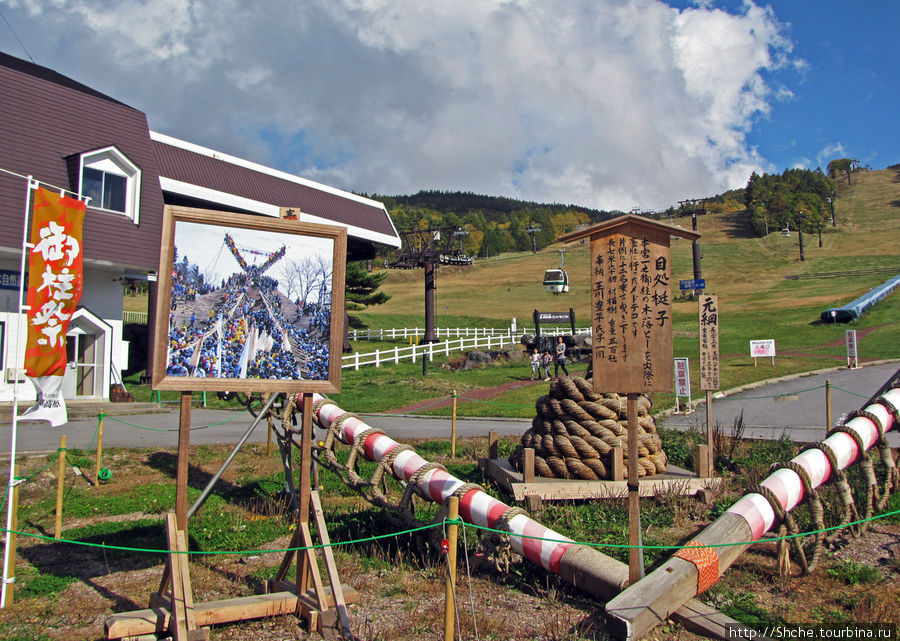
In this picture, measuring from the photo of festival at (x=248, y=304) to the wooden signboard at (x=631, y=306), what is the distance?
89.9 inches

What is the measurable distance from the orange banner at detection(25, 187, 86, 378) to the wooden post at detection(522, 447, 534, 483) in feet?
17.6

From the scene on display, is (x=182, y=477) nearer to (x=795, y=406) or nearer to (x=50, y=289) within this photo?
(x=50, y=289)

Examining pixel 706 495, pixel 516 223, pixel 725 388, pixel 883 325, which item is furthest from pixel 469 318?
pixel 516 223

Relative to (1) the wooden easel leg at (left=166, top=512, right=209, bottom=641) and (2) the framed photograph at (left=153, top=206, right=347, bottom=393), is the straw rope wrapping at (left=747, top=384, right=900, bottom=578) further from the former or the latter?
(1) the wooden easel leg at (left=166, top=512, right=209, bottom=641)

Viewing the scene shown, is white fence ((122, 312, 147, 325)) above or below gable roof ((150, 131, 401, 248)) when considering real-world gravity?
below

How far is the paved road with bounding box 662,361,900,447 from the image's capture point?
1308 cm

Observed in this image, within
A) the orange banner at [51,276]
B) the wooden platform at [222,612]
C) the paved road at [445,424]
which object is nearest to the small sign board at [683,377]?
the paved road at [445,424]

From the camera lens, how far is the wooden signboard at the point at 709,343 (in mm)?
10586

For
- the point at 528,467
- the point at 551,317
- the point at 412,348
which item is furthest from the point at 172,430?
the point at 551,317

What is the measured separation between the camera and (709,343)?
1093cm

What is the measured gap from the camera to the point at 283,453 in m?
7.79

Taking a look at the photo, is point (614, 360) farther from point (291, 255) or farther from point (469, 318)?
point (469, 318)

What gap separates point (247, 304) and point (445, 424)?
10701 millimetres

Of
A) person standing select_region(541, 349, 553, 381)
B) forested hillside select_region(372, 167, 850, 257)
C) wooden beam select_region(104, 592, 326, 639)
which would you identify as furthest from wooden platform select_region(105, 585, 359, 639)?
forested hillside select_region(372, 167, 850, 257)
